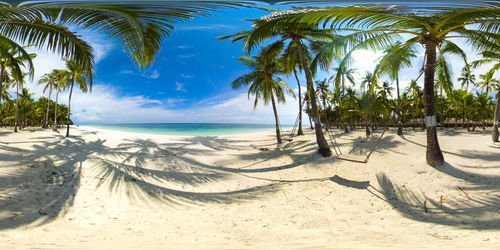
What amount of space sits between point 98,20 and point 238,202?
301cm

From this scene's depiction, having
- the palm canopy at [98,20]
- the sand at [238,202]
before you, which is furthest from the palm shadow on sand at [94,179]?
the palm canopy at [98,20]

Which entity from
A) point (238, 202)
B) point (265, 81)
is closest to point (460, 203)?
point (238, 202)

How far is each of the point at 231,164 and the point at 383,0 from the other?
395cm

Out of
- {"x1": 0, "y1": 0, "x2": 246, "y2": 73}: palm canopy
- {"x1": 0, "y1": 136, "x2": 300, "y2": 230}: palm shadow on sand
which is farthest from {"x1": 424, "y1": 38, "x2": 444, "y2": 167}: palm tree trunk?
{"x1": 0, "y1": 0, "x2": 246, "y2": 73}: palm canopy

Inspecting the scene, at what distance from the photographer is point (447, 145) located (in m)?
4.56

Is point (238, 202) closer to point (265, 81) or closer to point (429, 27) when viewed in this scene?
point (429, 27)

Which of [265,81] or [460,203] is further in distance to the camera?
[265,81]

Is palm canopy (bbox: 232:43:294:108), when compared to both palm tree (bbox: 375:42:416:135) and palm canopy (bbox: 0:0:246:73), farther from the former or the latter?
palm canopy (bbox: 0:0:246:73)

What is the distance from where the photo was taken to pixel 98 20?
2004 mm

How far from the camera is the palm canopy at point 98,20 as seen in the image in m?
1.49

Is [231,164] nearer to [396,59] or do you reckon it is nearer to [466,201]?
[466,201]

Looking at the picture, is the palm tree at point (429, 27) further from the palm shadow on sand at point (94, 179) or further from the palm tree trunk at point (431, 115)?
the palm shadow on sand at point (94, 179)

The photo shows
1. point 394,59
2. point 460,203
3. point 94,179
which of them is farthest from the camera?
point 394,59

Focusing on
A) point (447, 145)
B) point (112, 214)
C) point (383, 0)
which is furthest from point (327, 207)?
point (447, 145)
